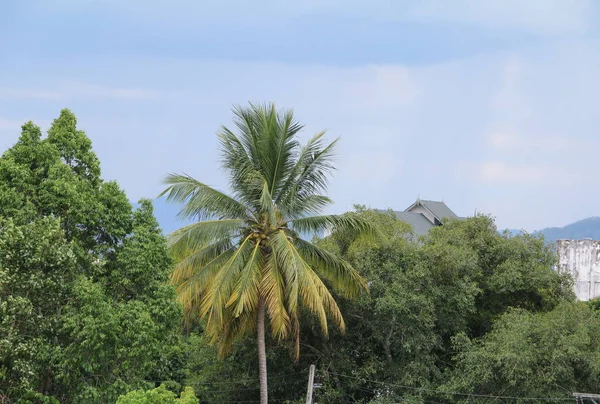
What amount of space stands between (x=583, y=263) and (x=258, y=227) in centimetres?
1767

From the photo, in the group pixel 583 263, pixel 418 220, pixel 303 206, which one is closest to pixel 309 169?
pixel 303 206

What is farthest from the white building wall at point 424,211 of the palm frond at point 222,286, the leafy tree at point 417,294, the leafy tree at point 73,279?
the leafy tree at point 73,279

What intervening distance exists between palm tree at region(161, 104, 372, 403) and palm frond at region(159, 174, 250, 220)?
0.03 metres

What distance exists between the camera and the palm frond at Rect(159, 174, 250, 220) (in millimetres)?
21359

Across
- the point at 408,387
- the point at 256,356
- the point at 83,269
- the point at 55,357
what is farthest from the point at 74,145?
the point at 408,387

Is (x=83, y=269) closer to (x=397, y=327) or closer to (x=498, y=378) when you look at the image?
(x=397, y=327)

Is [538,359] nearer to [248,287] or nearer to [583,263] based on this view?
[248,287]

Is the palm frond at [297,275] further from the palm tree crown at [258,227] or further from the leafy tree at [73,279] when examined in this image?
the leafy tree at [73,279]

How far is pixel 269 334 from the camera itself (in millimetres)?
24406

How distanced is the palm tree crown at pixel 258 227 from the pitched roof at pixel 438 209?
30.8 metres

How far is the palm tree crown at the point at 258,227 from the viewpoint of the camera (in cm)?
2066

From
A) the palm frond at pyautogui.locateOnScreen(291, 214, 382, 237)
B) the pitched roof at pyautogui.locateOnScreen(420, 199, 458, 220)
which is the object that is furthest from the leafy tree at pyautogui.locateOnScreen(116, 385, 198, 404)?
the pitched roof at pyautogui.locateOnScreen(420, 199, 458, 220)

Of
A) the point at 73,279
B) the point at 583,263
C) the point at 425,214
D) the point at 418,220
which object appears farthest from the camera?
the point at 425,214

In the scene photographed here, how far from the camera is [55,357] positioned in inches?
663
